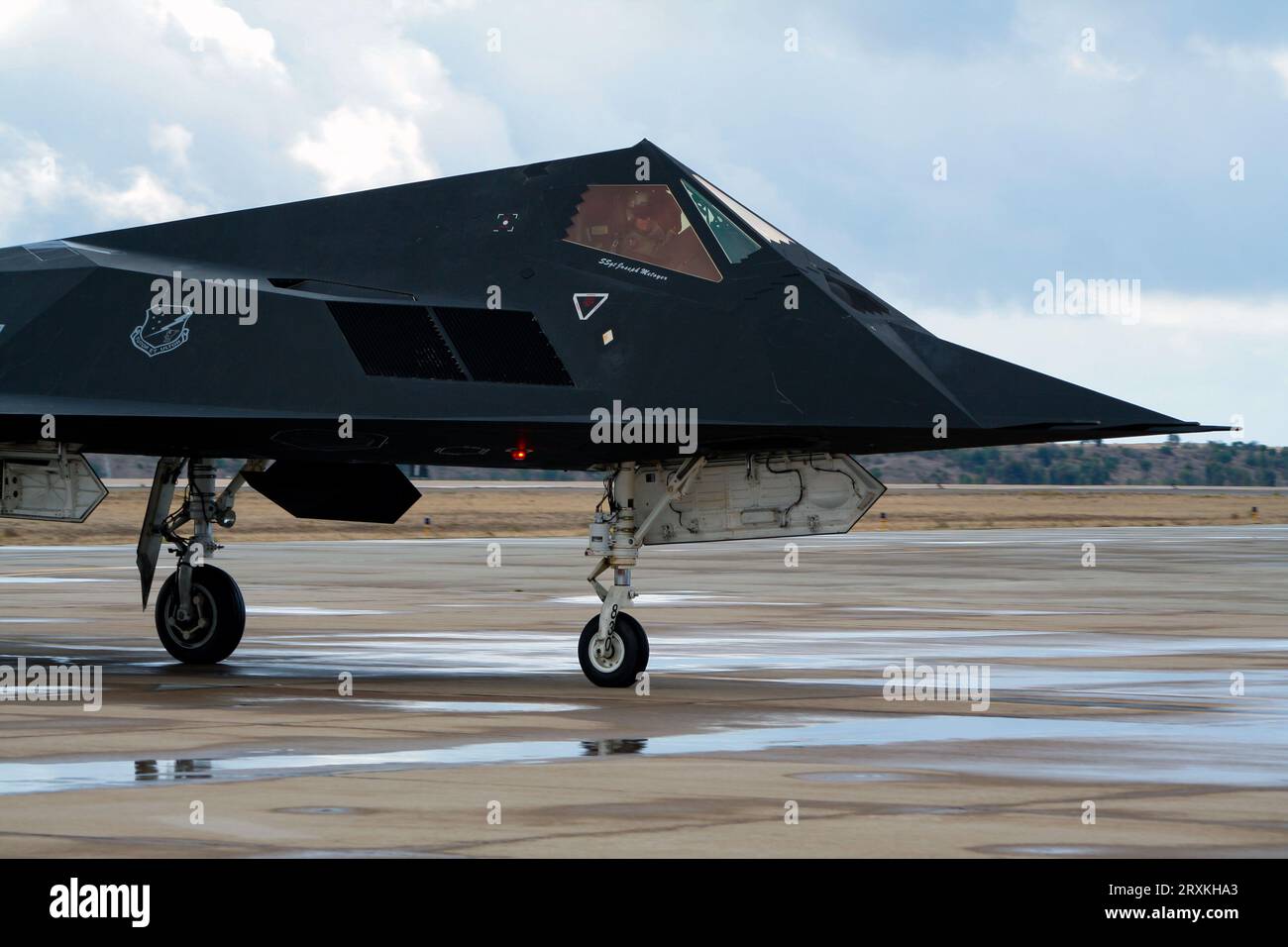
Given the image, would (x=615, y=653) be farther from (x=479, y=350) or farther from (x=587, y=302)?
(x=587, y=302)

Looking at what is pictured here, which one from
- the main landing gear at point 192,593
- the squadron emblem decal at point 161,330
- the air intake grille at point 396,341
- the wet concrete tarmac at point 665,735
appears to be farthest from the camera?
the main landing gear at point 192,593

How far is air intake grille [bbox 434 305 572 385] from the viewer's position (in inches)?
593

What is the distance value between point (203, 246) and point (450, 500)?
78047 mm

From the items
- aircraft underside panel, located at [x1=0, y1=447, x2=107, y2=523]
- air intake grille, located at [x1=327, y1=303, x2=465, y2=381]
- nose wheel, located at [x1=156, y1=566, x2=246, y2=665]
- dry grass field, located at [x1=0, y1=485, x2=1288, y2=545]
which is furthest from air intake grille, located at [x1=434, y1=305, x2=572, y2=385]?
dry grass field, located at [x1=0, y1=485, x2=1288, y2=545]

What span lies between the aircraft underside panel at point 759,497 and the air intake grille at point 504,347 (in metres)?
1.29

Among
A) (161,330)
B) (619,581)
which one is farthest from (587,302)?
(161,330)

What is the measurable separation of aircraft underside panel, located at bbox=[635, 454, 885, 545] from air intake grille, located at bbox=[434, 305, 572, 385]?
4.22 ft

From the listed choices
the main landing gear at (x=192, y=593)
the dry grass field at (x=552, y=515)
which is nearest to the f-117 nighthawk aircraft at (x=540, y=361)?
the main landing gear at (x=192, y=593)

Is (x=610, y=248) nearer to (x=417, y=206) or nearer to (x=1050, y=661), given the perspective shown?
(x=417, y=206)

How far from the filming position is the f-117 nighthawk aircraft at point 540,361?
1441cm

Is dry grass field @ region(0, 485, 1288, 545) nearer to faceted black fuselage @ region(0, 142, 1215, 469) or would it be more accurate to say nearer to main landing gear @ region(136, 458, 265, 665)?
main landing gear @ region(136, 458, 265, 665)

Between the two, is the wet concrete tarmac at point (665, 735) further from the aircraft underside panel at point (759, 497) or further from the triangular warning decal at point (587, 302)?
the triangular warning decal at point (587, 302)

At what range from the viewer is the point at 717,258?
14945 millimetres

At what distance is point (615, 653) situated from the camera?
1580 centimetres
